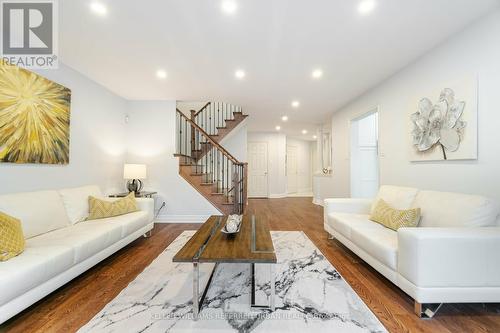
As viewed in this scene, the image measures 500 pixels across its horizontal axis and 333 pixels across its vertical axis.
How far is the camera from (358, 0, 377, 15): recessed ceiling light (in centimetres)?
180

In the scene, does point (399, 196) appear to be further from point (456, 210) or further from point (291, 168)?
point (291, 168)

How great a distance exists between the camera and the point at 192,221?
438 centimetres

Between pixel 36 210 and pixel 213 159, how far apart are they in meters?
3.75

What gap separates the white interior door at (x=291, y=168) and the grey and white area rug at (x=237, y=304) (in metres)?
6.68

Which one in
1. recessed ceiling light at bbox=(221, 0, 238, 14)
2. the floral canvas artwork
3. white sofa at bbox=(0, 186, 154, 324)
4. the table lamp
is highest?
recessed ceiling light at bbox=(221, 0, 238, 14)

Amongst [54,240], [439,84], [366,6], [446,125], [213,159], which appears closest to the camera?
[366,6]

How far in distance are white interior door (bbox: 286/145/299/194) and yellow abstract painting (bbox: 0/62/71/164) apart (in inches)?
290

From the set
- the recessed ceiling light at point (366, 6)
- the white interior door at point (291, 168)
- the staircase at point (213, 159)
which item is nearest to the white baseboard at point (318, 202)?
the white interior door at point (291, 168)

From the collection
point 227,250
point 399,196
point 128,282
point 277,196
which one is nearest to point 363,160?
point 399,196

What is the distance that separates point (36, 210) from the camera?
218 centimetres

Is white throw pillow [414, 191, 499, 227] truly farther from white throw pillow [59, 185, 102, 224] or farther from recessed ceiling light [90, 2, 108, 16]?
white throw pillow [59, 185, 102, 224]

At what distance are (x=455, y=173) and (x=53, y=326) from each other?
149 inches

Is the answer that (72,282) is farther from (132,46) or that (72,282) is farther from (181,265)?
(132,46)

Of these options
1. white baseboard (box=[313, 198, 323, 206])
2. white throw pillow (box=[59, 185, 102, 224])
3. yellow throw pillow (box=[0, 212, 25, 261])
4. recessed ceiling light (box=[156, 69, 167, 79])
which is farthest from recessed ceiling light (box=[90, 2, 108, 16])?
white baseboard (box=[313, 198, 323, 206])
